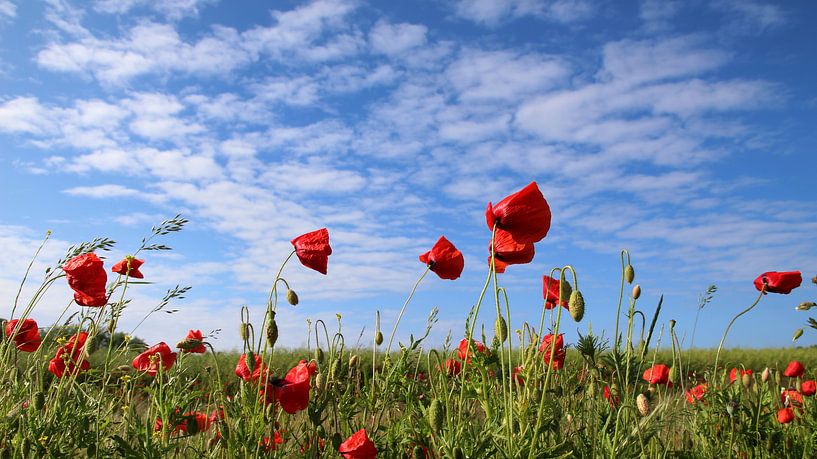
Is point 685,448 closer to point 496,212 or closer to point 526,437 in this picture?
point 526,437

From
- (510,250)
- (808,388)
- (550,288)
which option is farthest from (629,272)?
(808,388)

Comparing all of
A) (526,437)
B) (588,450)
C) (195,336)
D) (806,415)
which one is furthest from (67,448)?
(806,415)

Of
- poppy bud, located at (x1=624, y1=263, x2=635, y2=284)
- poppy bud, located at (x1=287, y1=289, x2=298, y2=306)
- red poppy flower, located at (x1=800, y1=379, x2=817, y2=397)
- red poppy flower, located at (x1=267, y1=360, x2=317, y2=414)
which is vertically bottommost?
red poppy flower, located at (x1=800, y1=379, x2=817, y2=397)

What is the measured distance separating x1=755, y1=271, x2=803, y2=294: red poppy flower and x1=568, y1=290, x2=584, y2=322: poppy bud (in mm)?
1606

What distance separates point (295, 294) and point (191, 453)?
0.93 meters

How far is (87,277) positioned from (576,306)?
187cm

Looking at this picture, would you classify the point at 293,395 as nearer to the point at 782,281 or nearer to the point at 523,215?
the point at 523,215

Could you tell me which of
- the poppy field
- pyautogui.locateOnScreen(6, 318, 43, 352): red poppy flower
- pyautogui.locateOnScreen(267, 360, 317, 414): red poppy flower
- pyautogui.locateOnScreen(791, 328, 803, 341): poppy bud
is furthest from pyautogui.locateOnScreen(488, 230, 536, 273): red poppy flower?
pyautogui.locateOnScreen(6, 318, 43, 352): red poppy flower

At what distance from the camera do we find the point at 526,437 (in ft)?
6.33

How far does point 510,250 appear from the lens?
6.76 ft

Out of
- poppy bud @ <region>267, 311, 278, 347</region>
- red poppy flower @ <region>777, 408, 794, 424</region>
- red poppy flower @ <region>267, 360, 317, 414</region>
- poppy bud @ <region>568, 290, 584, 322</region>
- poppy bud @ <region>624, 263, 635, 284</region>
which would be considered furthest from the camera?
red poppy flower @ <region>777, 408, 794, 424</region>

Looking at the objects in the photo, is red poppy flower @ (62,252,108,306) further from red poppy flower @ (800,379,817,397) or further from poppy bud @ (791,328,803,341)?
red poppy flower @ (800,379,817,397)

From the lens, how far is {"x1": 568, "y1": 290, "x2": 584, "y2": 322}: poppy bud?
1.85 meters

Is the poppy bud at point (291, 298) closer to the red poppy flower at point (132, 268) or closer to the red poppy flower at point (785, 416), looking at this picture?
the red poppy flower at point (132, 268)
